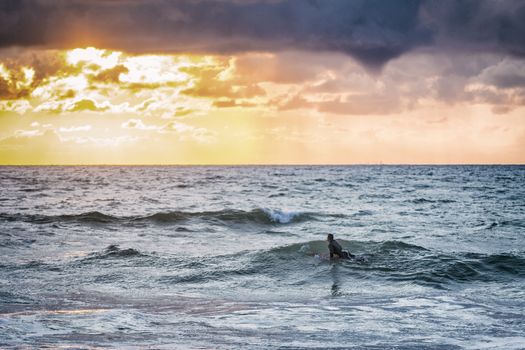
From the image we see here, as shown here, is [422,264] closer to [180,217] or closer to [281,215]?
[281,215]

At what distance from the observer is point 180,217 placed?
34969 millimetres

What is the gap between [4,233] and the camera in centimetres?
2619

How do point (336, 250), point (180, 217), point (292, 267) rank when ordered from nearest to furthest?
point (292, 267) → point (336, 250) → point (180, 217)

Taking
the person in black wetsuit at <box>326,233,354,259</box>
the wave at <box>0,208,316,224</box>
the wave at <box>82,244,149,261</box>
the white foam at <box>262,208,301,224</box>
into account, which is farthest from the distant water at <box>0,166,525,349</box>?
the white foam at <box>262,208,301,224</box>

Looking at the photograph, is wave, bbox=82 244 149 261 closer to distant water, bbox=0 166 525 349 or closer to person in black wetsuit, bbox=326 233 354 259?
distant water, bbox=0 166 525 349

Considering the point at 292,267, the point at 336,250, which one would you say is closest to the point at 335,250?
the point at 336,250

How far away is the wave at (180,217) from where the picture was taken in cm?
3319

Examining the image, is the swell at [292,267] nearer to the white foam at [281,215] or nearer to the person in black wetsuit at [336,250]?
the person in black wetsuit at [336,250]

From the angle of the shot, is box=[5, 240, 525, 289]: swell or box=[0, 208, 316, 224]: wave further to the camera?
box=[0, 208, 316, 224]: wave

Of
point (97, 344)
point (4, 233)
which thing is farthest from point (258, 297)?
point (4, 233)

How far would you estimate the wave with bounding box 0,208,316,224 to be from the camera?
33.2 metres

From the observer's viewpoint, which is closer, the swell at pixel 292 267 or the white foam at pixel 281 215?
the swell at pixel 292 267

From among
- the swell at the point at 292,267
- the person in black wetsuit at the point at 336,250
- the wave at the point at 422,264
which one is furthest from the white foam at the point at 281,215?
the person in black wetsuit at the point at 336,250

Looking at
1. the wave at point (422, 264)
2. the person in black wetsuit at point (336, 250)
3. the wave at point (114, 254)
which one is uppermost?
the person in black wetsuit at point (336, 250)
